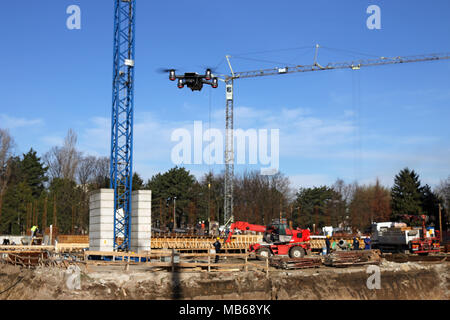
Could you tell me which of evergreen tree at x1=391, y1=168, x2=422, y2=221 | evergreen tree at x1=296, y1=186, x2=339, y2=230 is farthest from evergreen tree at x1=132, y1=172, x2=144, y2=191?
evergreen tree at x1=391, y1=168, x2=422, y2=221

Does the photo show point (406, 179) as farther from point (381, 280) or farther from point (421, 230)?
point (381, 280)

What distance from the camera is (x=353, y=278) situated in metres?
23.3

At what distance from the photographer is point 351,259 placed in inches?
1045

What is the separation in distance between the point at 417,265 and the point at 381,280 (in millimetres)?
3903

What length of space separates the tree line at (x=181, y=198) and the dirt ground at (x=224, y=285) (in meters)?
47.4

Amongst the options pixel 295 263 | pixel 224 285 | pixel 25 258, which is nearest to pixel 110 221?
pixel 25 258

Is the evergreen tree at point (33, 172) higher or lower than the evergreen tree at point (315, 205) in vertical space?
higher

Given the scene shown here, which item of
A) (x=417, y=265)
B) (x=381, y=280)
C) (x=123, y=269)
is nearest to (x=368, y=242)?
(x=417, y=265)

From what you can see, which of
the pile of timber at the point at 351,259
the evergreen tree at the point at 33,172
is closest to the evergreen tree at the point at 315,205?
the evergreen tree at the point at 33,172

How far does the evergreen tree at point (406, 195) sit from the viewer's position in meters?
67.3

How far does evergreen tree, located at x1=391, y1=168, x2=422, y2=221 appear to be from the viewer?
67312 millimetres

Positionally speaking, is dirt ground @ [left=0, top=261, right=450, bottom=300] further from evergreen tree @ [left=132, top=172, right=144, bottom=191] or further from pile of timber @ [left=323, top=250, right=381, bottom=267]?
evergreen tree @ [left=132, top=172, right=144, bottom=191]

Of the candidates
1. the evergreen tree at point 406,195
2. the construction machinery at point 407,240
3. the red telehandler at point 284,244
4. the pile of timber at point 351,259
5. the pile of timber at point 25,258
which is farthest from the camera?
the evergreen tree at point 406,195

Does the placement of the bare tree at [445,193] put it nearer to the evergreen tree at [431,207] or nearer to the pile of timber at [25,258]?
the evergreen tree at [431,207]
